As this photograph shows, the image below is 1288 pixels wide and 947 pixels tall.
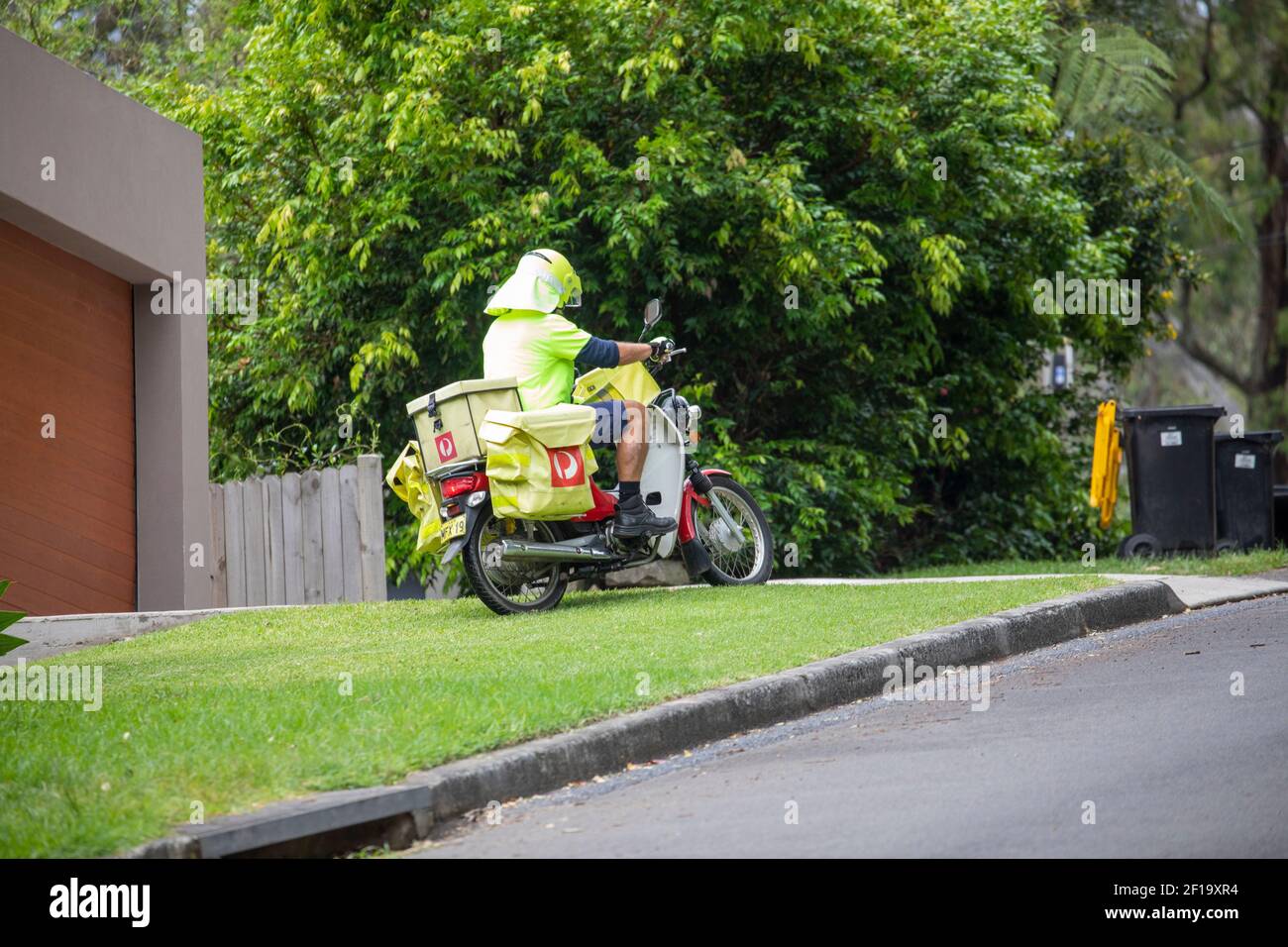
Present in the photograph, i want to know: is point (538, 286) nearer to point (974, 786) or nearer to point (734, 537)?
point (734, 537)

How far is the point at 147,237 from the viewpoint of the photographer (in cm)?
1079

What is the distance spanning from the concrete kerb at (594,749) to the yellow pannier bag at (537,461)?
2.38 m

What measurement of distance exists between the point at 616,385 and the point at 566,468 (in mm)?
1035

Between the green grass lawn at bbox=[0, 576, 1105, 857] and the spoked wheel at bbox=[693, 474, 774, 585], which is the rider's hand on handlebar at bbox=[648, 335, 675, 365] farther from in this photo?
the green grass lawn at bbox=[0, 576, 1105, 857]

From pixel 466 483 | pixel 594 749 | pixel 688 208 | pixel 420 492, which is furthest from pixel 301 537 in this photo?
pixel 594 749

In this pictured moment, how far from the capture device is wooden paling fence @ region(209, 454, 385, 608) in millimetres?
11219

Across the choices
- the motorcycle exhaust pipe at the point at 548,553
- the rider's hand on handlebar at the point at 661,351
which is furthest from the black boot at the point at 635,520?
the rider's hand on handlebar at the point at 661,351

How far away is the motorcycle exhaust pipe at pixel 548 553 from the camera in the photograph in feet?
30.5

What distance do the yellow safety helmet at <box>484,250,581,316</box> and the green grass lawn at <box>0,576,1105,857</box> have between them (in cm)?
187

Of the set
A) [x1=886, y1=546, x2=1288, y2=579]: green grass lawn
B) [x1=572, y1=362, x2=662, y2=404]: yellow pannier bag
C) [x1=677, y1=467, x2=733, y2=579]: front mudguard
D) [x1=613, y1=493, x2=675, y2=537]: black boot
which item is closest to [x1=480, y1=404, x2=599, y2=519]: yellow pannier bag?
[x1=613, y1=493, x2=675, y2=537]: black boot

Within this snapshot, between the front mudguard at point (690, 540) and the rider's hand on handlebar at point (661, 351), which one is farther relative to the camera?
the front mudguard at point (690, 540)

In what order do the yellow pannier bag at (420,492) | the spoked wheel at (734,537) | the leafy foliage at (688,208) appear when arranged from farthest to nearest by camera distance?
the leafy foliage at (688,208) → the spoked wheel at (734,537) → the yellow pannier bag at (420,492)

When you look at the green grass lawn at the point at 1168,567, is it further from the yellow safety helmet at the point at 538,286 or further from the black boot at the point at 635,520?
the yellow safety helmet at the point at 538,286
